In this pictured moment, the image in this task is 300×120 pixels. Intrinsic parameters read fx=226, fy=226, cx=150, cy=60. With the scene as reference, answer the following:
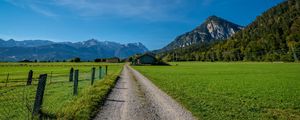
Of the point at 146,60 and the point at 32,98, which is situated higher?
the point at 146,60

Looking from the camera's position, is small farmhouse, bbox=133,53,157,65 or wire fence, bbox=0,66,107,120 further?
small farmhouse, bbox=133,53,157,65

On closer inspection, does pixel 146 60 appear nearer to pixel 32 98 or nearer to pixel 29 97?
pixel 29 97

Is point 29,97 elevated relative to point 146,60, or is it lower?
lower

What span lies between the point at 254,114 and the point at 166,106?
4.20m

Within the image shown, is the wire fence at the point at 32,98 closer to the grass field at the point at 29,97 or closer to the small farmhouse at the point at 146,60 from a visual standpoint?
the grass field at the point at 29,97

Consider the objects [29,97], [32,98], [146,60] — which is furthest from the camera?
[146,60]

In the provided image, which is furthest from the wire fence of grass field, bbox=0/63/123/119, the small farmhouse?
the small farmhouse

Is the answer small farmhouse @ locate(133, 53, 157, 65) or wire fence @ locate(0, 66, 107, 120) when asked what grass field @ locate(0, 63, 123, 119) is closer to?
wire fence @ locate(0, 66, 107, 120)

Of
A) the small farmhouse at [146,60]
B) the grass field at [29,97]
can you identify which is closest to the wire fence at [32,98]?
the grass field at [29,97]

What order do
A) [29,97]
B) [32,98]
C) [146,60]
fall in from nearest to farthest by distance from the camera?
[32,98]
[29,97]
[146,60]

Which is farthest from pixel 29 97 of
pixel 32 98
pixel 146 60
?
pixel 146 60

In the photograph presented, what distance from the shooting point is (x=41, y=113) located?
9844mm

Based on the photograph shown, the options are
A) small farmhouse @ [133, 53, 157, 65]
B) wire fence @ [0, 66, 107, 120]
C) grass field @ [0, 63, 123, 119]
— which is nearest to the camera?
wire fence @ [0, 66, 107, 120]

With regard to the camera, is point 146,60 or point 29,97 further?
point 146,60
